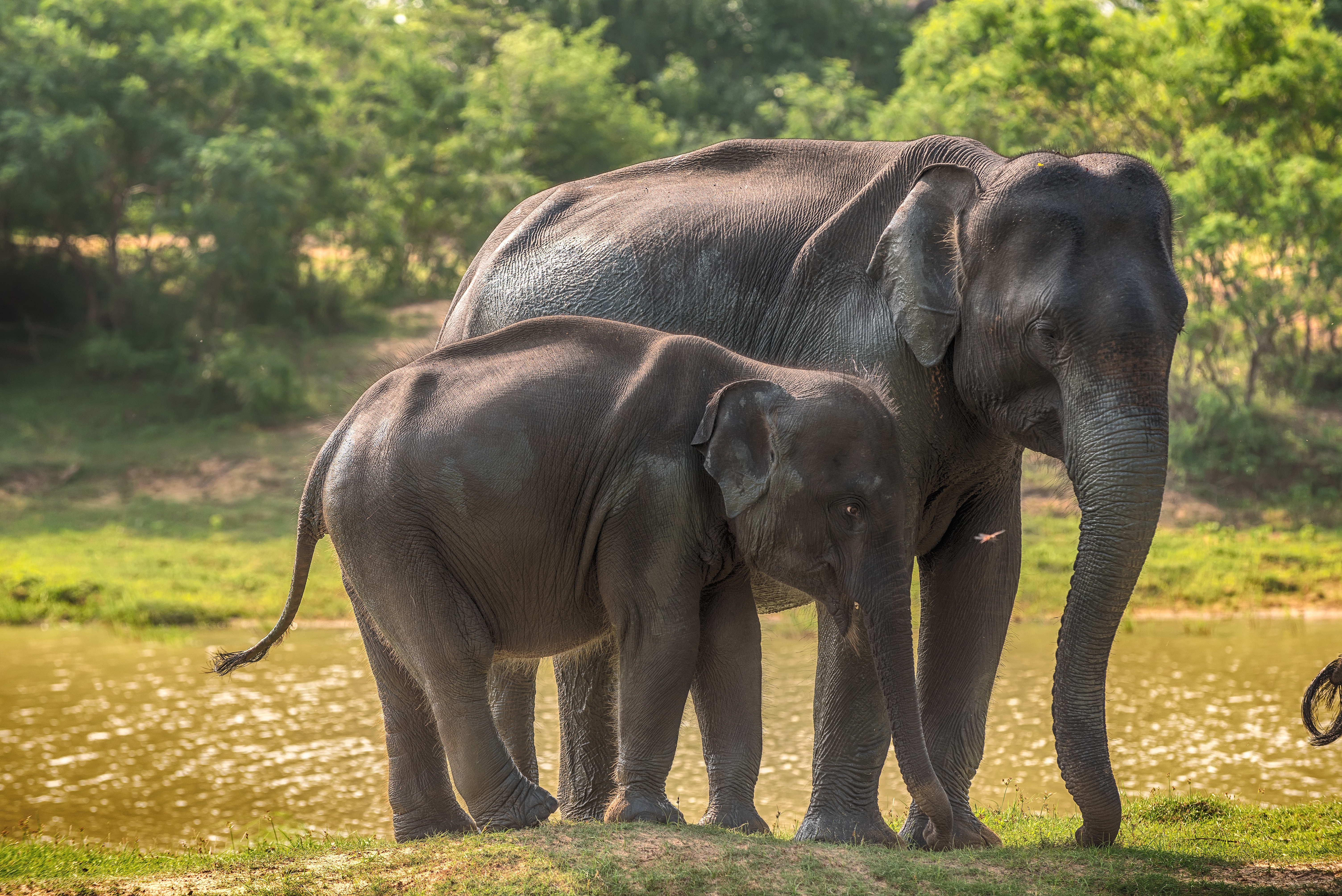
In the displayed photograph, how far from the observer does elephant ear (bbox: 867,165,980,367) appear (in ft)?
17.1

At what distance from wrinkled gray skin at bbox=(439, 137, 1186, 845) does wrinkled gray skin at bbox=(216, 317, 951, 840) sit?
340 millimetres

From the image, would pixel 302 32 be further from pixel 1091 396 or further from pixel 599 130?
pixel 1091 396

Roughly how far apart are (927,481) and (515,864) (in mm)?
1955

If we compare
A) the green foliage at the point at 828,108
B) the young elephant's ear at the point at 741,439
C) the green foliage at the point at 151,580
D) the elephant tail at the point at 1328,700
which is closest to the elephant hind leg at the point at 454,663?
the young elephant's ear at the point at 741,439

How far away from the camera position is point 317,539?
545cm

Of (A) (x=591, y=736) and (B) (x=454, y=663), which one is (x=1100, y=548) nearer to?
(B) (x=454, y=663)

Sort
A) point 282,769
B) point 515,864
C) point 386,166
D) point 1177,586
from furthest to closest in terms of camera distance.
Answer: point 386,166 → point 1177,586 → point 282,769 → point 515,864

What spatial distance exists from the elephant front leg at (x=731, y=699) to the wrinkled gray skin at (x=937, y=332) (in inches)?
2.9

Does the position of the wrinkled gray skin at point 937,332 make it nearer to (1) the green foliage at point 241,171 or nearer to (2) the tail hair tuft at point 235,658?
(2) the tail hair tuft at point 235,658

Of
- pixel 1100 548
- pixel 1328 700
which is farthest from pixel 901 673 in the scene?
pixel 1328 700

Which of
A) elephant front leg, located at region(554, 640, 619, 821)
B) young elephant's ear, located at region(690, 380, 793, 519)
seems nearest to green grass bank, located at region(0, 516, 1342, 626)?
elephant front leg, located at region(554, 640, 619, 821)

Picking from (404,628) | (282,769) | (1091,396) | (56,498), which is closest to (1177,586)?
(282,769)

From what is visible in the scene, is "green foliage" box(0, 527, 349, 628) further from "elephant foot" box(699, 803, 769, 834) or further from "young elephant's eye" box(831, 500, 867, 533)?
"young elephant's eye" box(831, 500, 867, 533)

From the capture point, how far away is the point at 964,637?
5.74 metres
